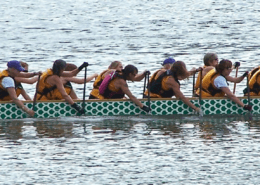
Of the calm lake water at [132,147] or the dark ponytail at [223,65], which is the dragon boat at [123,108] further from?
the dark ponytail at [223,65]

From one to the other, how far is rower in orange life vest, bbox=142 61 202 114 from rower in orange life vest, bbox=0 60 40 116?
309cm

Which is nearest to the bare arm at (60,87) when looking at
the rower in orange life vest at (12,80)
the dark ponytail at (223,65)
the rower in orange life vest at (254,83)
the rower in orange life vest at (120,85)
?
the rower in orange life vest at (12,80)

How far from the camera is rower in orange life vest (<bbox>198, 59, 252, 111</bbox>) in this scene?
20.1 meters

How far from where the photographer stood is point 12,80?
19297 mm

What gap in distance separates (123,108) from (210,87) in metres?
2.19

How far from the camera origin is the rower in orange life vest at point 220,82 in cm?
2008

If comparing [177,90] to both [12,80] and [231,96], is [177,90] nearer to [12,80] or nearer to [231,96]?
[231,96]

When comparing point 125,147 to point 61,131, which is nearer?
point 125,147

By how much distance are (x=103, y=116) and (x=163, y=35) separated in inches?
1009

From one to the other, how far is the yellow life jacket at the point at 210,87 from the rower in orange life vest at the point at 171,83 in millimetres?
518

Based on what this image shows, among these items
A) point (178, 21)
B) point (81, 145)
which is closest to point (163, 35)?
point (178, 21)

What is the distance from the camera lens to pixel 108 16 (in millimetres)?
56500

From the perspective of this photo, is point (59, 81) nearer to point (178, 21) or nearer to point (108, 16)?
point (178, 21)

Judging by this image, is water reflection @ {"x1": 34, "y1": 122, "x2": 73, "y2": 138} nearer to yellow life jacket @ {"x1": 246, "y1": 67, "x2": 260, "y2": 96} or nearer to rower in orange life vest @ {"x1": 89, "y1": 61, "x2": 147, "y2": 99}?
rower in orange life vest @ {"x1": 89, "y1": 61, "x2": 147, "y2": 99}
